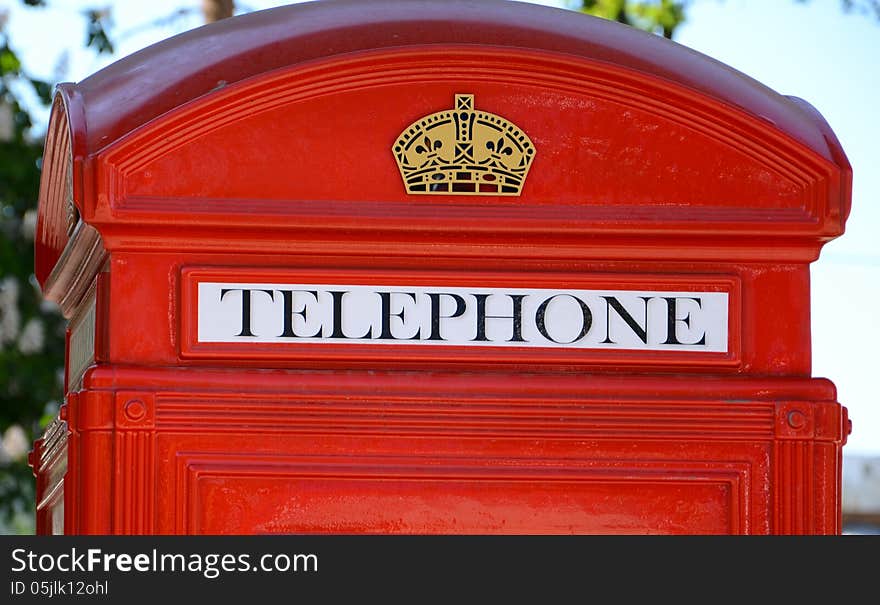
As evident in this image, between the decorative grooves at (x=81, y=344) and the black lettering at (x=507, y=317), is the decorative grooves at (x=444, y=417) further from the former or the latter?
the decorative grooves at (x=81, y=344)

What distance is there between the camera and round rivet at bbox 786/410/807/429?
114 inches

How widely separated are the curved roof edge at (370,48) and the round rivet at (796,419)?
1.56ft

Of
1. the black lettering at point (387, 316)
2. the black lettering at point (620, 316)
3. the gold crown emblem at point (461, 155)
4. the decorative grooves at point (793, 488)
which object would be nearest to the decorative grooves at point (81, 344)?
the black lettering at point (387, 316)

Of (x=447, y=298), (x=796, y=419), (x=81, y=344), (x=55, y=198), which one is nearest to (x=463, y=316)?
(x=447, y=298)

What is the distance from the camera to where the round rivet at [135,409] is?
2.79 m

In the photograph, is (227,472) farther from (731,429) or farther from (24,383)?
(24,383)

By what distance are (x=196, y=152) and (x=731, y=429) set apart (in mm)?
1097

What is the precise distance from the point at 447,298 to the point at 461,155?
263 mm

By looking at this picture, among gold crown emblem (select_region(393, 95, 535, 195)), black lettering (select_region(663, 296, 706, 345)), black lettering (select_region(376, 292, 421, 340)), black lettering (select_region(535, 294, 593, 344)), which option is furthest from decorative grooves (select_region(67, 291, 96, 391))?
black lettering (select_region(663, 296, 706, 345))

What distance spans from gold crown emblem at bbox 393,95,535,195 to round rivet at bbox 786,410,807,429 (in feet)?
2.13

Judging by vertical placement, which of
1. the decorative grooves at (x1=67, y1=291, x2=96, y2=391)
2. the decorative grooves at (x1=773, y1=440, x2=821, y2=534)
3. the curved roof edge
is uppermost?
the curved roof edge

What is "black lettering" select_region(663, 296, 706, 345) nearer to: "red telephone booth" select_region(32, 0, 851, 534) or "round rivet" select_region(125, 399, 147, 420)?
"red telephone booth" select_region(32, 0, 851, 534)

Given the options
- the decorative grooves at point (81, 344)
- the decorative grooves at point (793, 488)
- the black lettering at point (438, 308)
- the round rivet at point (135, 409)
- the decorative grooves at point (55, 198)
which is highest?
the decorative grooves at point (55, 198)
